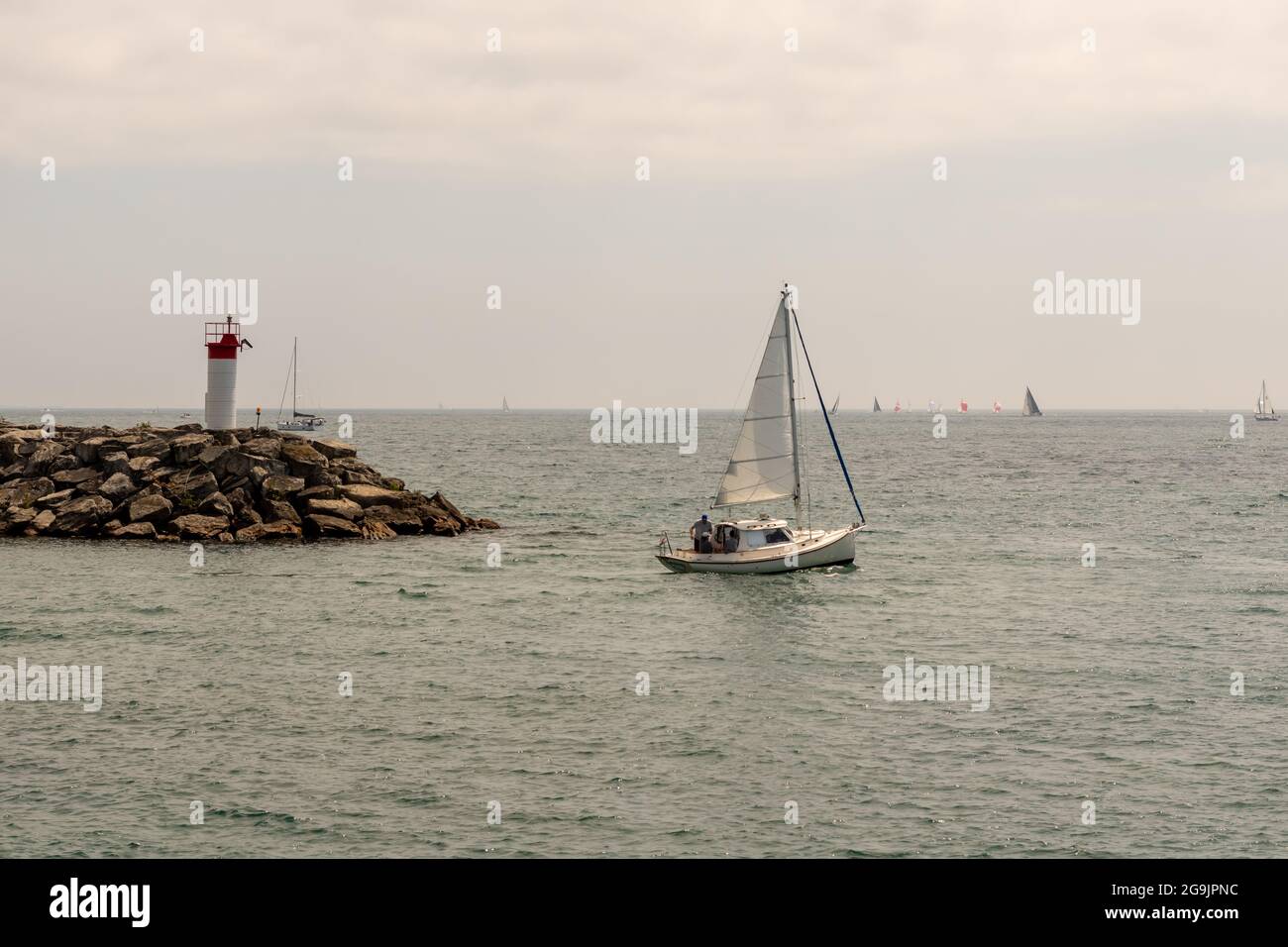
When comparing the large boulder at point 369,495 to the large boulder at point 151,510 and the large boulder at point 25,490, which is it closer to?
the large boulder at point 151,510

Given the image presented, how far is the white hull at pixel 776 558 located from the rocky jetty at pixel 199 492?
16.8 metres

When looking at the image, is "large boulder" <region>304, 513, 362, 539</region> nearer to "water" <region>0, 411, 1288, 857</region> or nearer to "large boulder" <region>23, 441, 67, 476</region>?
"water" <region>0, 411, 1288, 857</region>

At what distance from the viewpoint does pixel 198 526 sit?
56875 millimetres

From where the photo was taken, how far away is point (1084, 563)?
184 feet

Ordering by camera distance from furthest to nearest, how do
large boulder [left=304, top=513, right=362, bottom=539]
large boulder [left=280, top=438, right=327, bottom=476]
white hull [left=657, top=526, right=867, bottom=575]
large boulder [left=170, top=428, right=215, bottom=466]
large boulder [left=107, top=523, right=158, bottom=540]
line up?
1. large boulder [left=280, top=438, right=327, bottom=476]
2. large boulder [left=170, top=428, right=215, bottom=466]
3. large boulder [left=304, top=513, right=362, bottom=539]
4. large boulder [left=107, top=523, right=158, bottom=540]
5. white hull [left=657, top=526, right=867, bottom=575]

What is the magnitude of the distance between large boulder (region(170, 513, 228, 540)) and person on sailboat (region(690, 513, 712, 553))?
22698 mm

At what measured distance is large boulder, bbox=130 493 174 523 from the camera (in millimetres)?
57594

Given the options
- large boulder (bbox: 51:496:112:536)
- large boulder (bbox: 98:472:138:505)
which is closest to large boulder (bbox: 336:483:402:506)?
large boulder (bbox: 98:472:138:505)

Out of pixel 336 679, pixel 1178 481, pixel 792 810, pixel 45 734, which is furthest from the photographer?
pixel 1178 481

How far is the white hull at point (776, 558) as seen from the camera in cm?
5034

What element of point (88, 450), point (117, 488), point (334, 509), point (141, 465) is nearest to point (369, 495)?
point (334, 509)
